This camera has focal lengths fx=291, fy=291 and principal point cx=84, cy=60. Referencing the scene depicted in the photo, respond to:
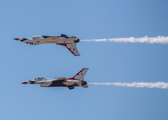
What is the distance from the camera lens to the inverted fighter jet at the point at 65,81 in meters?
70.0

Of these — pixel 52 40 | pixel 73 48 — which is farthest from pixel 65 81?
pixel 52 40

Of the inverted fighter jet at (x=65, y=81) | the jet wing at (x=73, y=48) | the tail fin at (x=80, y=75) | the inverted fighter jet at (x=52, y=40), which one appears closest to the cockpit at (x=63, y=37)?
the inverted fighter jet at (x=52, y=40)

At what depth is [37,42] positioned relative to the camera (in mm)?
71688

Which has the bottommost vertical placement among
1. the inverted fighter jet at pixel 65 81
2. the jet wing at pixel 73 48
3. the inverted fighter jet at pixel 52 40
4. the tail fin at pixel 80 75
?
the inverted fighter jet at pixel 65 81

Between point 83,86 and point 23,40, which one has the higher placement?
point 23,40

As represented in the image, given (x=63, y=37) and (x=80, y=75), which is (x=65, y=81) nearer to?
(x=80, y=75)

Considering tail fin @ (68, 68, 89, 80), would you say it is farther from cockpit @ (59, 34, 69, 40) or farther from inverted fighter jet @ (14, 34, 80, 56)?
cockpit @ (59, 34, 69, 40)

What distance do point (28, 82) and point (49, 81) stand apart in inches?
211

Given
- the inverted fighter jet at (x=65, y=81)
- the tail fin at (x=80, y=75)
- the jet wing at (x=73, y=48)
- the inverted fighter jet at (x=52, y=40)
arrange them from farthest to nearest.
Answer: the jet wing at (x=73, y=48) < the tail fin at (x=80, y=75) < the inverted fighter jet at (x=52, y=40) < the inverted fighter jet at (x=65, y=81)

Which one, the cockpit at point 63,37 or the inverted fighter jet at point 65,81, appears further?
the cockpit at point 63,37

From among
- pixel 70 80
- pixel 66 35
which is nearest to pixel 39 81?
pixel 70 80

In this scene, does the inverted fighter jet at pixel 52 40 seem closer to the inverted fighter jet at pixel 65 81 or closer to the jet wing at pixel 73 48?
the jet wing at pixel 73 48

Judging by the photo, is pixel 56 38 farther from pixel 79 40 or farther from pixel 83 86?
pixel 83 86

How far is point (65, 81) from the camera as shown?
70250 millimetres
